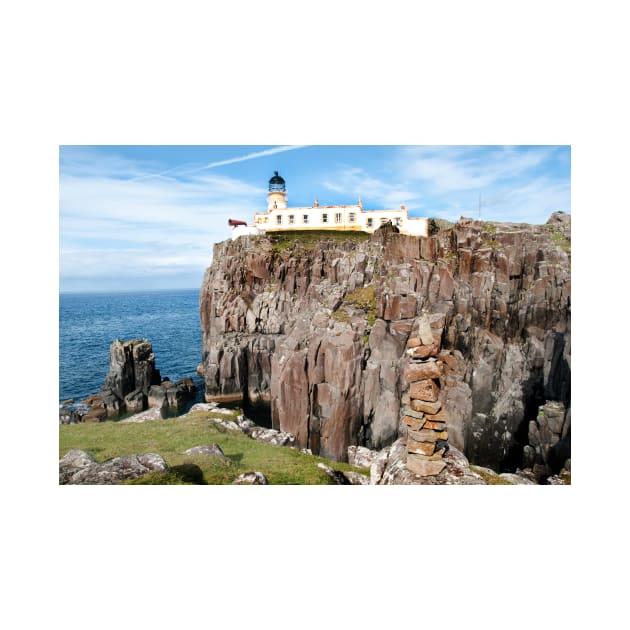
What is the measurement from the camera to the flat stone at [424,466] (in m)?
5.79

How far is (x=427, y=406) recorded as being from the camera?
5684mm

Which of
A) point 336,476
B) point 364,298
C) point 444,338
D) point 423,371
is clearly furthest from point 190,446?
point 444,338

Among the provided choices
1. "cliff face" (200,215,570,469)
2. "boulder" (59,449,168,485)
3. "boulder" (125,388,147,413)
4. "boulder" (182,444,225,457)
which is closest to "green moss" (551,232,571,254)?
"cliff face" (200,215,570,469)

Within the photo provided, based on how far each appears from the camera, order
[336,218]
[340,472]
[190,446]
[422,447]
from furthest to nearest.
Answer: [336,218] → [190,446] → [340,472] → [422,447]

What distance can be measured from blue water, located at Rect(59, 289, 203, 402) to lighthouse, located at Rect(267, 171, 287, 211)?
4.57 metres

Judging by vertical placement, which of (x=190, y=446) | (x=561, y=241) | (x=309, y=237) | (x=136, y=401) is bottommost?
(x=136, y=401)

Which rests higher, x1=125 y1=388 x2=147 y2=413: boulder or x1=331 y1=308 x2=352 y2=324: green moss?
x1=331 y1=308 x2=352 y2=324: green moss

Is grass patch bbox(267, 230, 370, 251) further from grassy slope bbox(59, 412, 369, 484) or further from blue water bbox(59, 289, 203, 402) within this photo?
grassy slope bbox(59, 412, 369, 484)

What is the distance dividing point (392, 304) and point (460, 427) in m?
5.54

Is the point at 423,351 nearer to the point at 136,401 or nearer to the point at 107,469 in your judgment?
the point at 107,469

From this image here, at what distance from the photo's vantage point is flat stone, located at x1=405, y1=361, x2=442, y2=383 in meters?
5.63

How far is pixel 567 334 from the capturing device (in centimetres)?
1448

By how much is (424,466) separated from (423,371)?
5.05ft

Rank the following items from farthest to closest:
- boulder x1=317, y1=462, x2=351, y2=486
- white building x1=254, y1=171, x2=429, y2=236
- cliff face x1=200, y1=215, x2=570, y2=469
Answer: white building x1=254, y1=171, x2=429, y2=236 → cliff face x1=200, y1=215, x2=570, y2=469 → boulder x1=317, y1=462, x2=351, y2=486
